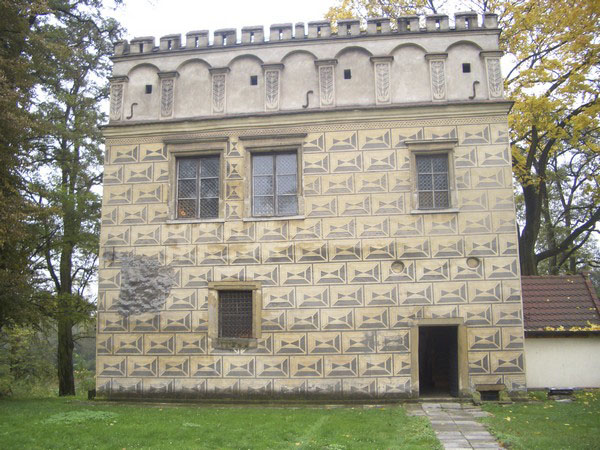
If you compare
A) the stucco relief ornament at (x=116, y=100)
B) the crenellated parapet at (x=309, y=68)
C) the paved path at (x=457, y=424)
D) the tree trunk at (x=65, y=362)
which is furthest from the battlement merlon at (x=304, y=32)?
the tree trunk at (x=65, y=362)

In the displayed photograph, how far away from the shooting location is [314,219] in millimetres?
14336

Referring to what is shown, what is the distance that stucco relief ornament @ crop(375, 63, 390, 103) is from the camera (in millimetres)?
14703

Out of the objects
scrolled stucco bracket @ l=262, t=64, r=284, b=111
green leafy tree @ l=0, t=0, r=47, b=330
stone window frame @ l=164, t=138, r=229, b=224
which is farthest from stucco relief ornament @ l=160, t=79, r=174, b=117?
green leafy tree @ l=0, t=0, r=47, b=330

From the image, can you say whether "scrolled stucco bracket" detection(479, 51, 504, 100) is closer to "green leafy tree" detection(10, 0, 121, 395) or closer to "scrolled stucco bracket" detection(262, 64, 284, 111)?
"scrolled stucco bracket" detection(262, 64, 284, 111)

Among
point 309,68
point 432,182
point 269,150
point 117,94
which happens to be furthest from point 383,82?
point 117,94

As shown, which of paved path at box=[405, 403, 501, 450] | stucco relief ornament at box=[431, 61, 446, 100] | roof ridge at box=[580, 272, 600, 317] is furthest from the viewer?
roof ridge at box=[580, 272, 600, 317]

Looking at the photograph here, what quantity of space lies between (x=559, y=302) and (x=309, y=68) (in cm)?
916

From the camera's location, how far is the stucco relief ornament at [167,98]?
15492mm

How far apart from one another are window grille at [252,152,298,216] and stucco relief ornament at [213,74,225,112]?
1669mm

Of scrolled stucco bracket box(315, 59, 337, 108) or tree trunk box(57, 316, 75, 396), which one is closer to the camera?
scrolled stucco bracket box(315, 59, 337, 108)

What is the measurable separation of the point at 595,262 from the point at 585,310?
17.2 m

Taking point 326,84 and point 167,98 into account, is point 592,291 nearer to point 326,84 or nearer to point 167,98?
point 326,84

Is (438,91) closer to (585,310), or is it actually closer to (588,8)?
(588,8)

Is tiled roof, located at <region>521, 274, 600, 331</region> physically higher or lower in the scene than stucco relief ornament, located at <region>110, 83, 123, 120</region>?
lower
